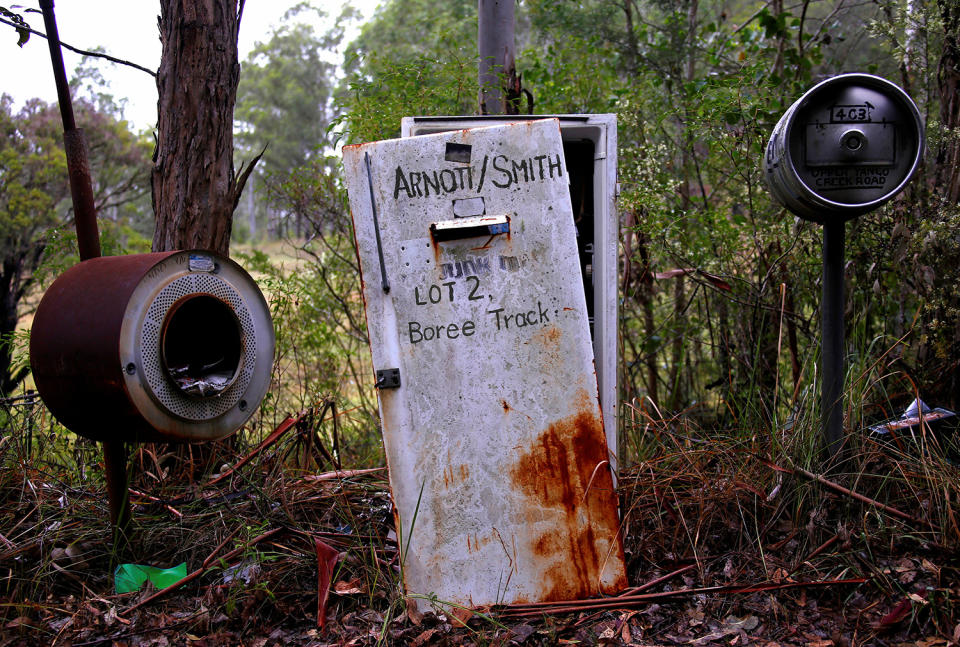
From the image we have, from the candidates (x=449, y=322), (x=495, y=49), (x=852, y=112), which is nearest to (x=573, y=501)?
(x=449, y=322)

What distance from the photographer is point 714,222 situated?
4.57m

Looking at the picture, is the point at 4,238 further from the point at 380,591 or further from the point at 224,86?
the point at 380,591

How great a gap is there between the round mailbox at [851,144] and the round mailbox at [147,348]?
2.24 metres

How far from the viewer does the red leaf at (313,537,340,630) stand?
265cm

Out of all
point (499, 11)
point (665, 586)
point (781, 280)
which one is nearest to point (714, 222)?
point (781, 280)

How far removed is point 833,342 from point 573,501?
1.27 meters

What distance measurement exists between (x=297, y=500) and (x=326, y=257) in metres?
3.10

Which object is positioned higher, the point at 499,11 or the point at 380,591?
the point at 499,11

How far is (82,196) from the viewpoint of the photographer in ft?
9.21

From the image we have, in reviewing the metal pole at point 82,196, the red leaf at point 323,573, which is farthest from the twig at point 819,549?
the metal pole at point 82,196

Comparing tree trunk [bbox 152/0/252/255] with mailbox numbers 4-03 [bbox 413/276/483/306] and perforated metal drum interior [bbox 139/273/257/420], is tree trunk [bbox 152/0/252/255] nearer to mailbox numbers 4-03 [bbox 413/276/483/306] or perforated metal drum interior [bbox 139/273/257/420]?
perforated metal drum interior [bbox 139/273/257/420]

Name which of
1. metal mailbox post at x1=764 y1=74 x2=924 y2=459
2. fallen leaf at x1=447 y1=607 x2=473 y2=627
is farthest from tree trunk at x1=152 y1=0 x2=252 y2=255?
metal mailbox post at x1=764 y1=74 x2=924 y2=459

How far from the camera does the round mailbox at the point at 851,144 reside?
2.81m

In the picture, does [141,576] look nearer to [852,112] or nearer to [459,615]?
[459,615]
